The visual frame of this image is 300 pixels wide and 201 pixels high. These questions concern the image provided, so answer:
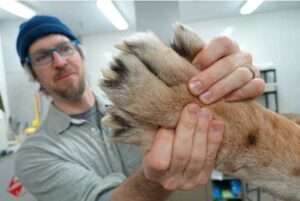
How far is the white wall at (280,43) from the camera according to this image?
7176 mm

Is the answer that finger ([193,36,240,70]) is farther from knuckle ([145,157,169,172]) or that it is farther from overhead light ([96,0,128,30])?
overhead light ([96,0,128,30])

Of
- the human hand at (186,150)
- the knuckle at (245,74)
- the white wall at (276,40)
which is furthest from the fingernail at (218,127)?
the white wall at (276,40)

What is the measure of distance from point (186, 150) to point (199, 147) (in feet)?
0.09

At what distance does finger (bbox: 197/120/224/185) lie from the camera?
56cm

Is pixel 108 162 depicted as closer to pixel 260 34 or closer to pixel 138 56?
pixel 138 56

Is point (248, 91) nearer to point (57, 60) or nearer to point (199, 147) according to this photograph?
point (199, 147)

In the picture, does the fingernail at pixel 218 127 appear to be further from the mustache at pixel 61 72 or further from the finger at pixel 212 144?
the mustache at pixel 61 72

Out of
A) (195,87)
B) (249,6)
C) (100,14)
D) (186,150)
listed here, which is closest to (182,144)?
(186,150)

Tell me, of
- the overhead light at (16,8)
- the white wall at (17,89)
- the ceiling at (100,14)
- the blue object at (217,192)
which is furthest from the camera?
the white wall at (17,89)

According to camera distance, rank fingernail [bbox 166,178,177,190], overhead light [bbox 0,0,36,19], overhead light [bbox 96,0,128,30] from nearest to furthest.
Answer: fingernail [bbox 166,178,177,190], overhead light [bbox 0,0,36,19], overhead light [bbox 96,0,128,30]

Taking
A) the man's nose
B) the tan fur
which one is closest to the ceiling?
the man's nose

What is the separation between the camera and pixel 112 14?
6141 mm

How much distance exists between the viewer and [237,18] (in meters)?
7.36

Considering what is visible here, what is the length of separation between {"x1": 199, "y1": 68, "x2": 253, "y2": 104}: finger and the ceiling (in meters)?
4.96
